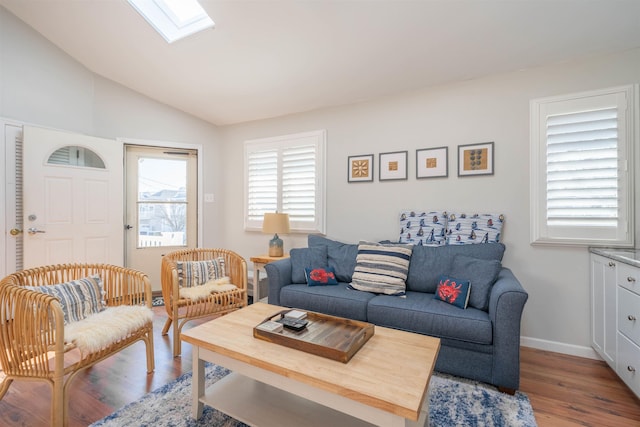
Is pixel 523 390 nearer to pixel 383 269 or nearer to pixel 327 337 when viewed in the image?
pixel 383 269

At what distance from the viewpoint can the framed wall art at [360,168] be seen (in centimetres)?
325

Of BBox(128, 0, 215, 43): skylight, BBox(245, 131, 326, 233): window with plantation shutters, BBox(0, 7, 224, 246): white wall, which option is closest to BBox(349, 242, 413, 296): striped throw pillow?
BBox(245, 131, 326, 233): window with plantation shutters

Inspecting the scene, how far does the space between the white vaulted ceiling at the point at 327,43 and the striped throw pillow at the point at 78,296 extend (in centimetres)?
218

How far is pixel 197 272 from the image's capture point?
2.76m

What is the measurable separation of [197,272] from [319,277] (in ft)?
3.73

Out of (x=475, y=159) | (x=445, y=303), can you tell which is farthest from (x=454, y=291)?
(x=475, y=159)

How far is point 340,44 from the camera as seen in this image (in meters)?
2.47

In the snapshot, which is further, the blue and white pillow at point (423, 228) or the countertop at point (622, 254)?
the blue and white pillow at point (423, 228)

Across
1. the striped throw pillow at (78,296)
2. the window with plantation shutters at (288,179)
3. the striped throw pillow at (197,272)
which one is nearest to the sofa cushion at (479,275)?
the window with plantation shutters at (288,179)

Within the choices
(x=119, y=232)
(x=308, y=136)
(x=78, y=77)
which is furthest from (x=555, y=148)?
(x=78, y=77)

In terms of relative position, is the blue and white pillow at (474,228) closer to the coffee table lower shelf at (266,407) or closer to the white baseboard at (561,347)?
the white baseboard at (561,347)

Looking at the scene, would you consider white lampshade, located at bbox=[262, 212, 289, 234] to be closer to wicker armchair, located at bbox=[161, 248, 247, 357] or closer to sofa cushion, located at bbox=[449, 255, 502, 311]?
wicker armchair, located at bbox=[161, 248, 247, 357]

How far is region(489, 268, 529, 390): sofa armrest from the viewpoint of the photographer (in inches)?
71.2

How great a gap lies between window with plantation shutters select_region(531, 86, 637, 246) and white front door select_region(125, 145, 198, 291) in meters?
3.97
